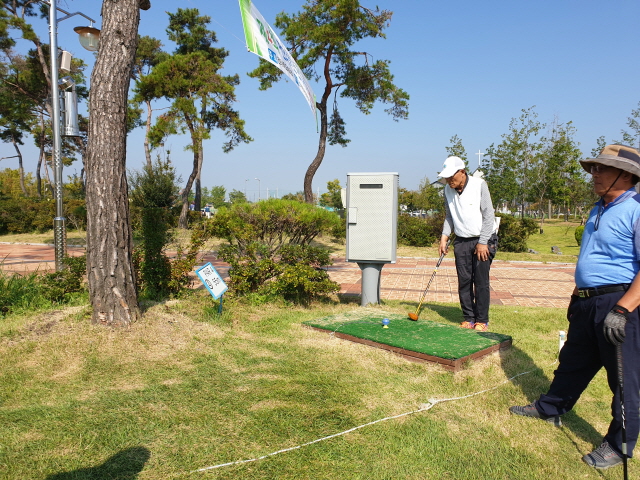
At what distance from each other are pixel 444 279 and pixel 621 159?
7075 mm

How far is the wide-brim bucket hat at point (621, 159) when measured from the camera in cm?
250

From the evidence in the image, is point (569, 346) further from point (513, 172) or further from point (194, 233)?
point (513, 172)

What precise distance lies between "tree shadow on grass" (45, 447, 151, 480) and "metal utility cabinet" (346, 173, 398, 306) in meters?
4.01

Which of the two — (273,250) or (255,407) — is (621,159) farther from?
(273,250)

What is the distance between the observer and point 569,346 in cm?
283

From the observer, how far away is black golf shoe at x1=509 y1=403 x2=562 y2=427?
295cm

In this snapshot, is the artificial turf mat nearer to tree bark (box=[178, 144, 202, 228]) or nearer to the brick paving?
the brick paving

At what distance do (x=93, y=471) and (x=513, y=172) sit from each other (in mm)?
25107

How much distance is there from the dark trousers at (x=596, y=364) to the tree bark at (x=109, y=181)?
364 cm

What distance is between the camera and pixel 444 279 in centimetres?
945

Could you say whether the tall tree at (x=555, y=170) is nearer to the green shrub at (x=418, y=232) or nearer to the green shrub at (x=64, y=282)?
the green shrub at (x=418, y=232)

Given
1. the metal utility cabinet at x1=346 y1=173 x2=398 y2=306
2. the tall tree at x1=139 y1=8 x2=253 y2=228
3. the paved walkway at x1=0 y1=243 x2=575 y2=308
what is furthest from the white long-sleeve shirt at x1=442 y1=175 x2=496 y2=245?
the tall tree at x1=139 y1=8 x2=253 y2=228

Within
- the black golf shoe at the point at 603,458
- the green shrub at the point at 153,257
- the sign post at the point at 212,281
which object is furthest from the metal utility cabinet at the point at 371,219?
the black golf shoe at the point at 603,458

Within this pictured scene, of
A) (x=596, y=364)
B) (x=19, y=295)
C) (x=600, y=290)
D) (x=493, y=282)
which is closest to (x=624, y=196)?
(x=600, y=290)
